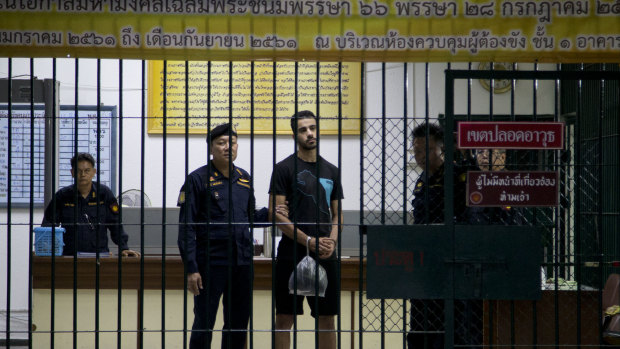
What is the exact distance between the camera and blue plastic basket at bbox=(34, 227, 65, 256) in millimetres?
4488

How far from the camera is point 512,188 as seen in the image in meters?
3.34

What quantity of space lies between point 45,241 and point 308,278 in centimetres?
178

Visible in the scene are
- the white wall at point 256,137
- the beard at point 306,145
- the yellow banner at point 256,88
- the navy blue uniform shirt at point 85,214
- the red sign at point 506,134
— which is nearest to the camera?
the red sign at point 506,134

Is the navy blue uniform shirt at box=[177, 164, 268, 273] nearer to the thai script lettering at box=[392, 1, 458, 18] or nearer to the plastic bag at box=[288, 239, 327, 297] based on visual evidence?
the plastic bag at box=[288, 239, 327, 297]

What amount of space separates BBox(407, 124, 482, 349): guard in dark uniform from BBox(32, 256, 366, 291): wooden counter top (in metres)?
0.75

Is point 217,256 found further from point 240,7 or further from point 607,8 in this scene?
point 607,8

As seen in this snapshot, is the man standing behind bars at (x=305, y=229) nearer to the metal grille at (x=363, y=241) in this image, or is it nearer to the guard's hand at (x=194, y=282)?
the metal grille at (x=363, y=241)

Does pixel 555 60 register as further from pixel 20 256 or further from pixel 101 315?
pixel 20 256

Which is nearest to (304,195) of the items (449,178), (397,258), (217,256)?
(217,256)

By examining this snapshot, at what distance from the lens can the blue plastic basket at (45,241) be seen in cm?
449

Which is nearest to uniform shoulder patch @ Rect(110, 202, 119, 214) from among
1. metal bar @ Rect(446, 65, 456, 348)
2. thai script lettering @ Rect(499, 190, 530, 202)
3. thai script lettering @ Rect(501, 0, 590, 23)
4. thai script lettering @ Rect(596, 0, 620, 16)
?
metal bar @ Rect(446, 65, 456, 348)

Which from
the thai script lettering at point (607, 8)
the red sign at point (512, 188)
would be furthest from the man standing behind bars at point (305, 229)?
the thai script lettering at point (607, 8)

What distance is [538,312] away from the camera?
3.76m

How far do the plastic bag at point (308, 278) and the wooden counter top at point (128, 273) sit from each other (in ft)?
2.09
